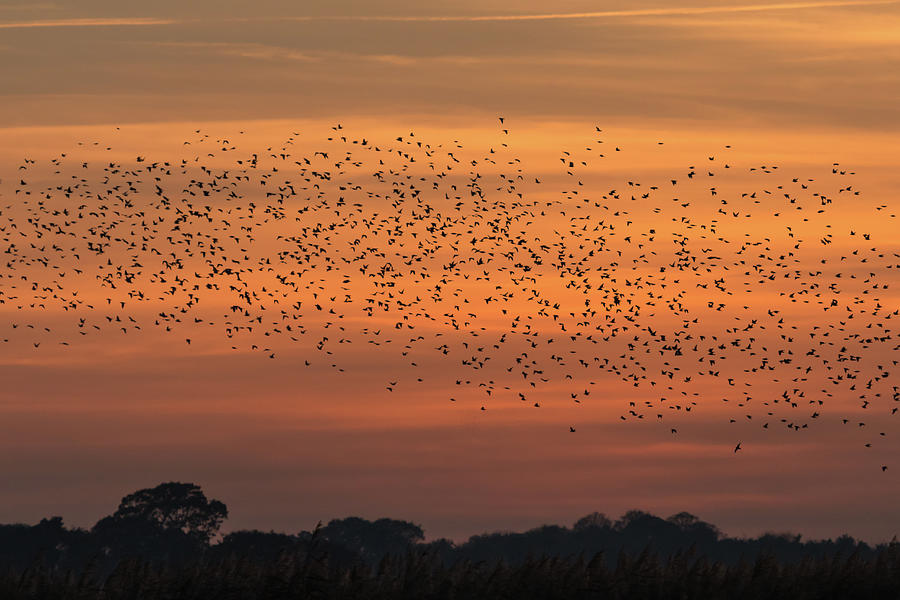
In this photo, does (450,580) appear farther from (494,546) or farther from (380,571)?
(494,546)

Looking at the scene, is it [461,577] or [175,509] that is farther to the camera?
[175,509]

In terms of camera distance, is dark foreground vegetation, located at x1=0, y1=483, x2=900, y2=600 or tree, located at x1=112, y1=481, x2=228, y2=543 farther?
tree, located at x1=112, y1=481, x2=228, y2=543

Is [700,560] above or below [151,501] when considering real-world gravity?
below

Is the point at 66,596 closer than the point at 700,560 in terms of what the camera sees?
Yes

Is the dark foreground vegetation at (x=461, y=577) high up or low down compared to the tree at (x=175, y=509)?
down

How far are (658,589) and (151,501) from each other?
8470 cm

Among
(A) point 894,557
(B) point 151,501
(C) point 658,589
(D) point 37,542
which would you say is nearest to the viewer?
(C) point 658,589

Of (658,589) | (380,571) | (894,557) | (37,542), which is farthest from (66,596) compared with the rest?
(37,542)

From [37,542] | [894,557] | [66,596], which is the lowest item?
[66,596]

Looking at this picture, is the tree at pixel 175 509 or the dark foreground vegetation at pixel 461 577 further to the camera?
the tree at pixel 175 509

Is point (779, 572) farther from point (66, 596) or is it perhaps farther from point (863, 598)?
point (66, 596)

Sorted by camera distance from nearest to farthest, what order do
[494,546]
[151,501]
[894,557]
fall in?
[894,557]
[151,501]
[494,546]

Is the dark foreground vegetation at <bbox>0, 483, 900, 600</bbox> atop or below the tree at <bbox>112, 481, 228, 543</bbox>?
below

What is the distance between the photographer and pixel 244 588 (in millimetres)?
34000
